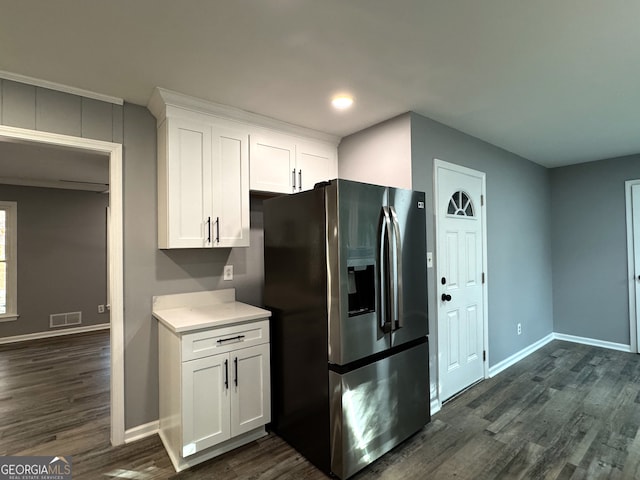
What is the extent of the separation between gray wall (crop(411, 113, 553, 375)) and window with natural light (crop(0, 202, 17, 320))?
5.94m

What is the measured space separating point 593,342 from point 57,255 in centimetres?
800

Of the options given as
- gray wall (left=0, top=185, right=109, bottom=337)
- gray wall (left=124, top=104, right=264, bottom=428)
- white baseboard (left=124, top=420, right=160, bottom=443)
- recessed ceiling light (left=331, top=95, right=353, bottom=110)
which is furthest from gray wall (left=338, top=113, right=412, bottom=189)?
gray wall (left=0, top=185, right=109, bottom=337)

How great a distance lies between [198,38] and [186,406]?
2.07 metres

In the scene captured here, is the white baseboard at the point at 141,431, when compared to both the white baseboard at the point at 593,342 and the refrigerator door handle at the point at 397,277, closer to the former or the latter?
the refrigerator door handle at the point at 397,277

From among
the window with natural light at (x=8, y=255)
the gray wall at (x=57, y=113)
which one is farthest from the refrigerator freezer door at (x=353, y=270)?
the window with natural light at (x=8, y=255)

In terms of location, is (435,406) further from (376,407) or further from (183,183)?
(183,183)

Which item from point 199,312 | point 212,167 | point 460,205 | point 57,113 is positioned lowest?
point 199,312

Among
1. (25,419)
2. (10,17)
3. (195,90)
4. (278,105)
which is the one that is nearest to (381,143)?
(278,105)

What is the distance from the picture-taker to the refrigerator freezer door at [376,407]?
1.89 metres

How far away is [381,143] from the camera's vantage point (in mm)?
2834

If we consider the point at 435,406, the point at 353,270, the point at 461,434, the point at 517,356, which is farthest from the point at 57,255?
the point at 517,356

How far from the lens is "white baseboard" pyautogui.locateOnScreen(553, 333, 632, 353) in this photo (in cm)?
406

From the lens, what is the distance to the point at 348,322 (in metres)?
1.92

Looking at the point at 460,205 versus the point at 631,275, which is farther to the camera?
the point at 631,275
